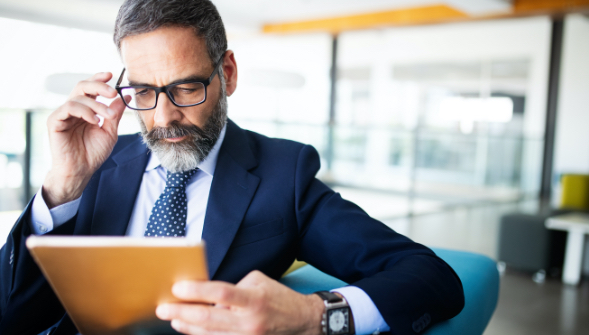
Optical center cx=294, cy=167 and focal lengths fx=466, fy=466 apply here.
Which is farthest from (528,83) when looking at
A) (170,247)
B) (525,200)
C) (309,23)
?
(170,247)

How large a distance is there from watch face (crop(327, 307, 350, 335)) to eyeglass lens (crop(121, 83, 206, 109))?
67 cm

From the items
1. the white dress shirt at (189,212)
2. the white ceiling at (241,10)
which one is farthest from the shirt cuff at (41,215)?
the white ceiling at (241,10)

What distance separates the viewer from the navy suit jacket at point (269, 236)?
3.69 ft

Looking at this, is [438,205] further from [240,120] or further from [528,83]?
[528,83]

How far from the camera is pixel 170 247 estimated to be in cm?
67

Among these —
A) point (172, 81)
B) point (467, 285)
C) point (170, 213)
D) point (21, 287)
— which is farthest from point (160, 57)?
point (467, 285)

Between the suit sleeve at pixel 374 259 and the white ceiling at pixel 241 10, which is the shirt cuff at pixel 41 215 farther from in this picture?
the white ceiling at pixel 241 10

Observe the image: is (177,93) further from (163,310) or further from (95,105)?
(163,310)

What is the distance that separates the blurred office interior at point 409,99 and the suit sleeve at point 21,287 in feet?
2.71

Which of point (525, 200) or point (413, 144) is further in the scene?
point (525, 200)

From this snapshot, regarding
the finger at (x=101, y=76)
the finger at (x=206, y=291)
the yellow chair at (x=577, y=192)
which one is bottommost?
the yellow chair at (x=577, y=192)

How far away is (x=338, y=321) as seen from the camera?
3.27ft

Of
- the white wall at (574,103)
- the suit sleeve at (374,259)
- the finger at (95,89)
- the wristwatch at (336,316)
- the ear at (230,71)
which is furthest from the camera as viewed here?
the white wall at (574,103)

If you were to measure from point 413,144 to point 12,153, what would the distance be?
421 cm
